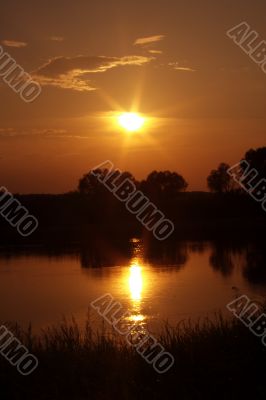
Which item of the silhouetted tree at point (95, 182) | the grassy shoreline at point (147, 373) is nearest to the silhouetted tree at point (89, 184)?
the silhouetted tree at point (95, 182)

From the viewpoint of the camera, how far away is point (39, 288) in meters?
21.9

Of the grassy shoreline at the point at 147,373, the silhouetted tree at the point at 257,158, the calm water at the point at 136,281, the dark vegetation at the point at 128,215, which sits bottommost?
the grassy shoreline at the point at 147,373

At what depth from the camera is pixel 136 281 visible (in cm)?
2256

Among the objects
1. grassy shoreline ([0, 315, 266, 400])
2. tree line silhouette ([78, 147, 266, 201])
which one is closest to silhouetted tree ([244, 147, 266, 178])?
tree line silhouette ([78, 147, 266, 201])

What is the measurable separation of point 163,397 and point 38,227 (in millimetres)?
42900

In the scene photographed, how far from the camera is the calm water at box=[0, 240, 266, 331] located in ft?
54.2

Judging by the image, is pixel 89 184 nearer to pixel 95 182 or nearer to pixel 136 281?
pixel 95 182

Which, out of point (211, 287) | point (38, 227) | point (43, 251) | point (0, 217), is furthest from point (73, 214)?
point (211, 287)

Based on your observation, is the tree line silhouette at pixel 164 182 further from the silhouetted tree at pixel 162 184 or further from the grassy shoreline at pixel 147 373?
the grassy shoreline at pixel 147 373

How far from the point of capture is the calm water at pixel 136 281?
54.2 ft

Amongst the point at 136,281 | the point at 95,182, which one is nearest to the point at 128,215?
the point at 95,182

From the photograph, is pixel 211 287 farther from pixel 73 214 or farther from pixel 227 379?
pixel 73 214

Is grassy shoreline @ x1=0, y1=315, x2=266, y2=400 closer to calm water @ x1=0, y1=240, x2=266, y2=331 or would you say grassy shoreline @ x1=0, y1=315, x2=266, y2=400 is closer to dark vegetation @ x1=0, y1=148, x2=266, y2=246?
calm water @ x1=0, y1=240, x2=266, y2=331

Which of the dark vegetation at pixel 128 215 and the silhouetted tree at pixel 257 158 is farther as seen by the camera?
the silhouetted tree at pixel 257 158
